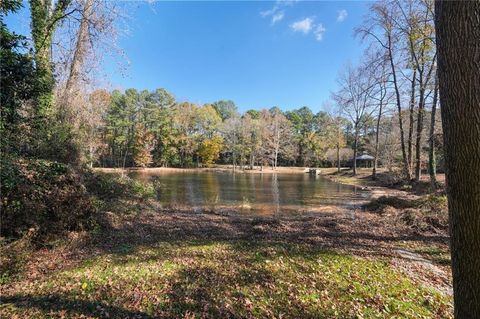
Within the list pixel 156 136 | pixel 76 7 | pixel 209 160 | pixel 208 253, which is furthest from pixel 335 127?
pixel 208 253

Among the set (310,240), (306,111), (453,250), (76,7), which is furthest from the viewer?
(306,111)

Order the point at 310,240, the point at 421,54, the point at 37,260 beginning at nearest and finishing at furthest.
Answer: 1. the point at 37,260
2. the point at 310,240
3. the point at 421,54

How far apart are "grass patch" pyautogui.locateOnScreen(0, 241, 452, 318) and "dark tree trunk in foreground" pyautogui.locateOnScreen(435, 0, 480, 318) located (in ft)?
5.61

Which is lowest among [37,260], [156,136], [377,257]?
[377,257]

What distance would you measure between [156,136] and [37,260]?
4641cm

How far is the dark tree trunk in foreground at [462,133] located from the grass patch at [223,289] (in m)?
1.71

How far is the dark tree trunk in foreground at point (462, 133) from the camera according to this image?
2.24 meters

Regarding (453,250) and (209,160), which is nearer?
(453,250)

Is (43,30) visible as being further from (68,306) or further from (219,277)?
(219,277)

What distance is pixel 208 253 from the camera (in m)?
5.63

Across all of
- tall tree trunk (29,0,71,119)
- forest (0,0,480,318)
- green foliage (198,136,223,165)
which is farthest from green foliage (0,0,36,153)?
green foliage (198,136,223,165)

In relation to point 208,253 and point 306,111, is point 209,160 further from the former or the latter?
point 208,253

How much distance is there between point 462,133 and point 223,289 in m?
3.51

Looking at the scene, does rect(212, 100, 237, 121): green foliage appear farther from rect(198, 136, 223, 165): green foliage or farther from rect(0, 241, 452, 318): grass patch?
rect(0, 241, 452, 318): grass patch
